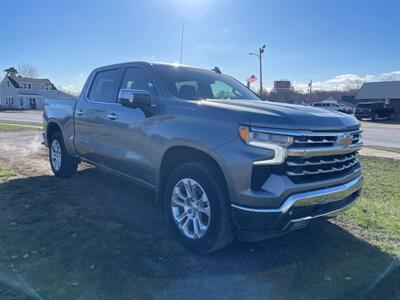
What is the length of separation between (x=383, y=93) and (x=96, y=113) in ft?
161

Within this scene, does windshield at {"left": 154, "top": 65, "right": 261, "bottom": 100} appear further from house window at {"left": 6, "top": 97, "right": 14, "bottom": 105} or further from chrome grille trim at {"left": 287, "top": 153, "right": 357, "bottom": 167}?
house window at {"left": 6, "top": 97, "right": 14, "bottom": 105}

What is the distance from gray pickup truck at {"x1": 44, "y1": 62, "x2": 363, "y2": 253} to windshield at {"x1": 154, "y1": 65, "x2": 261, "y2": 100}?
0.02 meters

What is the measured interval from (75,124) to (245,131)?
368 cm

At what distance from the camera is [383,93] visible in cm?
4697

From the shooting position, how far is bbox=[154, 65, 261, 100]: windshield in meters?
4.36

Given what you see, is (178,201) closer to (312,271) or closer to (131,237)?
(131,237)

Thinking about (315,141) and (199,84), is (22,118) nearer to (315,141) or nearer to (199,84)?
(199,84)

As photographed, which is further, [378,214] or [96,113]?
[96,113]

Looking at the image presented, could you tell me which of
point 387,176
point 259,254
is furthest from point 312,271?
point 387,176

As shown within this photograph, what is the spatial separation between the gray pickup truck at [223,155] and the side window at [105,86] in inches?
5.7

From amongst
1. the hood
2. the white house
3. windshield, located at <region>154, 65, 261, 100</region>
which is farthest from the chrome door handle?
the white house

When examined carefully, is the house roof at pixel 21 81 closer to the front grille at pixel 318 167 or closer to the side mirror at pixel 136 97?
the side mirror at pixel 136 97

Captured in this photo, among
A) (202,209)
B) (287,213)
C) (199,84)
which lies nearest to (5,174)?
(199,84)

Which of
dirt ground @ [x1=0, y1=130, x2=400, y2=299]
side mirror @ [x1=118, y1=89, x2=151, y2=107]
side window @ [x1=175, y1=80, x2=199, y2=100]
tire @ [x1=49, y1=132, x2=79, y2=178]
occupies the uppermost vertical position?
side window @ [x1=175, y1=80, x2=199, y2=100]
